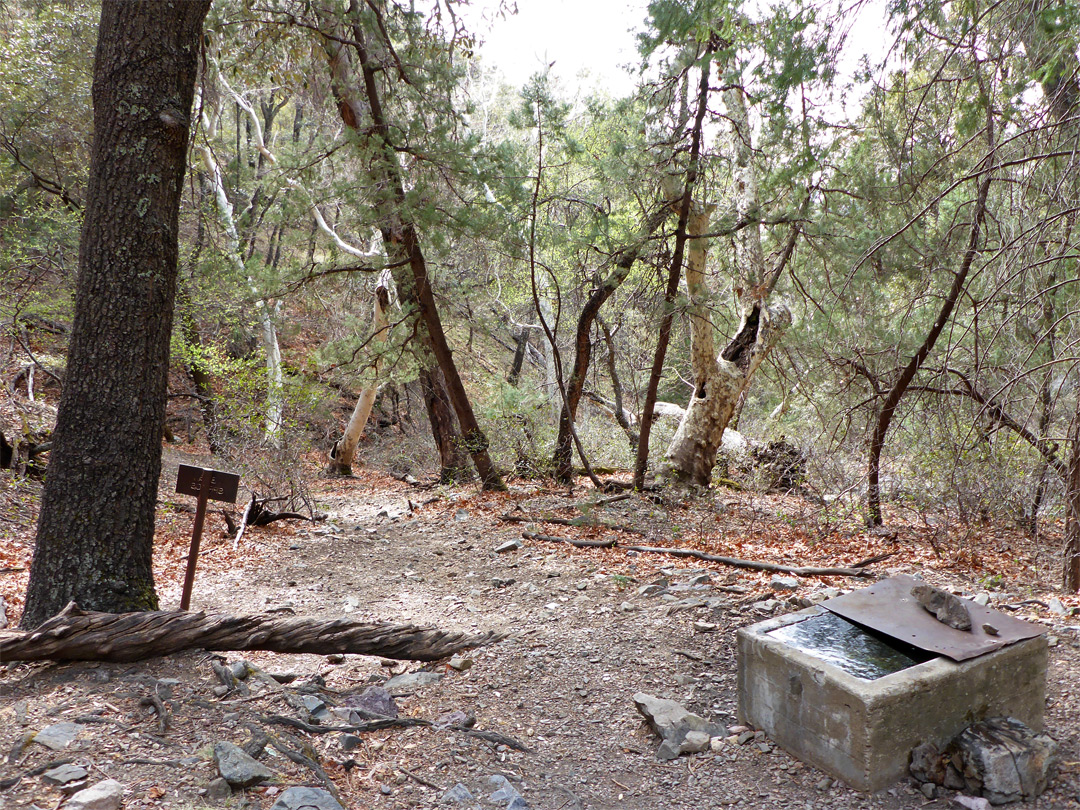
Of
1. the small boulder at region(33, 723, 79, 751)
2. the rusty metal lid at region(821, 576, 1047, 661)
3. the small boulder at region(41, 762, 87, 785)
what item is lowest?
the small boulder at region(41, 762, 87, 785)

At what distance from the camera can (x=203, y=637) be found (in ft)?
12.2

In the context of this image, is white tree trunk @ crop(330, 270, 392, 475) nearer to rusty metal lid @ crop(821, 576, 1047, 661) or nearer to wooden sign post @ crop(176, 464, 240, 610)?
wooden sign post @ crop(176, 464, 240, 610)

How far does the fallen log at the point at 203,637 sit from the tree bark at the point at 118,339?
1.05 ft

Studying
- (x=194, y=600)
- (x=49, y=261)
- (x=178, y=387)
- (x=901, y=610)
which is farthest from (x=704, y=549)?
(x=178, y=387)

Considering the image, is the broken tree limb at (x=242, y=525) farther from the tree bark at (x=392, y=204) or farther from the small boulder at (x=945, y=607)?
the small boulder at (x=945, y=607)

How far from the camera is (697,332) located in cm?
1033

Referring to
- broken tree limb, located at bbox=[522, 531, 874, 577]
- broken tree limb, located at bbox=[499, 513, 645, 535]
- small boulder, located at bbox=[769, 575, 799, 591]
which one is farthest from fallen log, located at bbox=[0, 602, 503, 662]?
broken tree limb, located at bbox=[499, 513, 645, 535]

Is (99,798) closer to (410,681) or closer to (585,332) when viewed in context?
(410,681)

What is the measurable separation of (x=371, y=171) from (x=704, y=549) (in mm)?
5952

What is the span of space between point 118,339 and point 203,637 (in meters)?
1.75

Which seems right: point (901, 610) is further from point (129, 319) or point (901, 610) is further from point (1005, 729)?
point (129, 319)

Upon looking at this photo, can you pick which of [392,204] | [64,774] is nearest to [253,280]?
[392,204]

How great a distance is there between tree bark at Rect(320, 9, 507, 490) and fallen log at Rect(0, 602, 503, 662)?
5564 millimetres

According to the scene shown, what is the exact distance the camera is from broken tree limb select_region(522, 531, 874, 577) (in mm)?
5652
